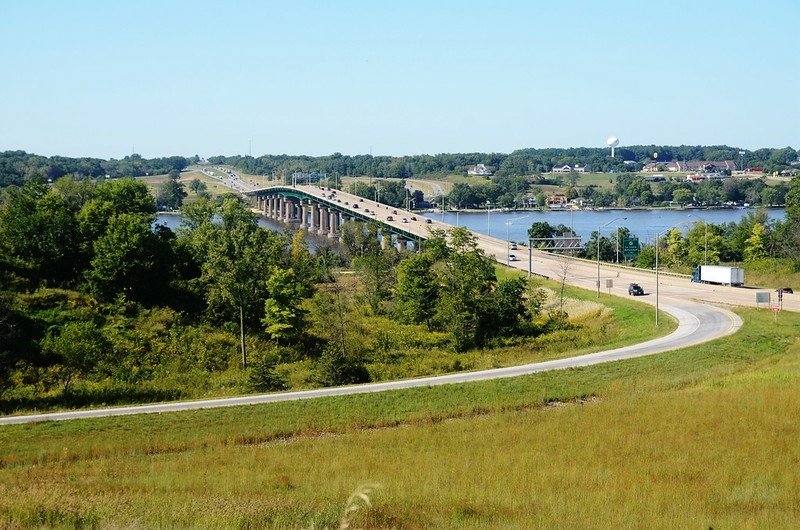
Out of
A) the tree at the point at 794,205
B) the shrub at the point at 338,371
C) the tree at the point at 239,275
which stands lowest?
the shrub at the point at 338,371

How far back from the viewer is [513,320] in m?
58.9

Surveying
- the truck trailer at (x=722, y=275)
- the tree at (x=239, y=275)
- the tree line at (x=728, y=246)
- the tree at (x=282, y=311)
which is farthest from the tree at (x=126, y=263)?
the tree line at (x=728, y=246)

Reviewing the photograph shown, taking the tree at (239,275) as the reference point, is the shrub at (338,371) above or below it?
below

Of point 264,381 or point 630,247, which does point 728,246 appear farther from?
point 264,381

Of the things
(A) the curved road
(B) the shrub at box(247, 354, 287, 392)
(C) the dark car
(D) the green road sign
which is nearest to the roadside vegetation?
(B) the shrub at box(247, 354, 287, 392)

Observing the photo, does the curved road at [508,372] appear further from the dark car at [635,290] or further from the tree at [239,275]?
the tree at [239,275]

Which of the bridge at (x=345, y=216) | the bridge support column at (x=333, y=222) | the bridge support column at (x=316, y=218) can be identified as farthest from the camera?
the bridge support column at (x=316, y=218)

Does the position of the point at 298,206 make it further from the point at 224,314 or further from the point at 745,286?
the point at 224,314

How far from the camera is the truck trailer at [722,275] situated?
73.4 meters

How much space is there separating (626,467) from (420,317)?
40123 millimetres

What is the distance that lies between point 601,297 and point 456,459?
46.6m

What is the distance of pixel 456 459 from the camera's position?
23.5 meters

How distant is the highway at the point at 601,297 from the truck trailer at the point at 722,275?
154 centimetres

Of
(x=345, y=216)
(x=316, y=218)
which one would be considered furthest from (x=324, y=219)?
(x=345, y=216)
